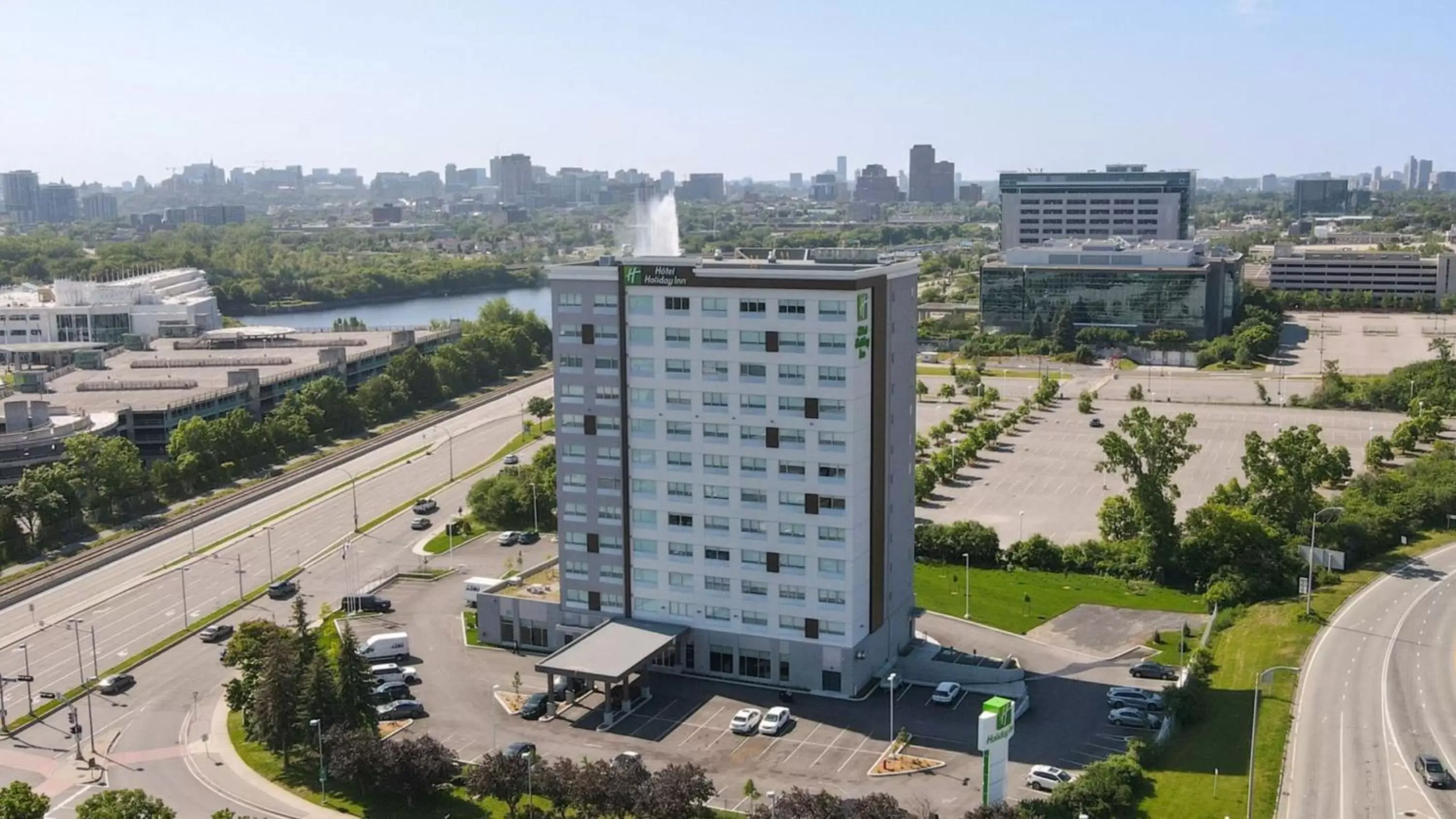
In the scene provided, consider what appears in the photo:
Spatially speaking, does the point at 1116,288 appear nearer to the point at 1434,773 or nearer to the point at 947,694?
the point at 947,694

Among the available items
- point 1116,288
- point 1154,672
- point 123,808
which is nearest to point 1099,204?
point 1116,288

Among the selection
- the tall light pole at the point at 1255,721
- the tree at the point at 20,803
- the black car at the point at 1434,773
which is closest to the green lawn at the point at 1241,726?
the tall light pole at the point at 1255,721

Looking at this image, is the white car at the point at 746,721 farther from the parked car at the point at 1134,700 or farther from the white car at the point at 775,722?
the parked car at the point at 1134,700

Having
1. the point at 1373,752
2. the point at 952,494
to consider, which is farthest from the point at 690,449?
the point at 952,494

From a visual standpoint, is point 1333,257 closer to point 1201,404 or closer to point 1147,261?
point 1147,261

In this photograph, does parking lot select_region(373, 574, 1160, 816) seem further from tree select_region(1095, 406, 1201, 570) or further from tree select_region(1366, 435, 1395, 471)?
tree select_region(1366, 435, 1395, 471)

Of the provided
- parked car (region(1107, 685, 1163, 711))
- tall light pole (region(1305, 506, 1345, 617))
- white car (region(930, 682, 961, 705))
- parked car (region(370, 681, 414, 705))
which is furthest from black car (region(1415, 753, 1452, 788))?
parked car (region(370, 681, 414, 705))
